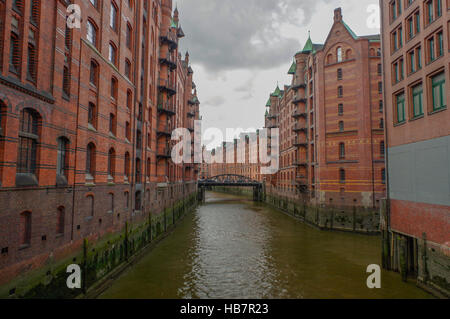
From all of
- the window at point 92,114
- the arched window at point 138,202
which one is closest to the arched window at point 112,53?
the window at point 92,114

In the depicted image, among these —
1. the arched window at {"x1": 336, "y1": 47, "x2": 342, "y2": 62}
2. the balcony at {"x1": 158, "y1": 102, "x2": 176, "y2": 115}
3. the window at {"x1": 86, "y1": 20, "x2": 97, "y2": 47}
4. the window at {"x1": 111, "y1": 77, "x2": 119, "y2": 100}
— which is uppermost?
the arched window at {"x1": 336, "y1": 47, "x2": 342, "y2": 62}

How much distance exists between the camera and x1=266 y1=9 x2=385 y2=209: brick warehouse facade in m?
26.3

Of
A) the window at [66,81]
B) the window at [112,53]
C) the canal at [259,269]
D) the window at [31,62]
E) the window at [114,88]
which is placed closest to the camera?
the window at [31,62]

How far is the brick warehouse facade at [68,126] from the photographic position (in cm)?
810

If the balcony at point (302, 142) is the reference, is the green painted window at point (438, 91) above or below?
below

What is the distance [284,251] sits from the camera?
1692cm

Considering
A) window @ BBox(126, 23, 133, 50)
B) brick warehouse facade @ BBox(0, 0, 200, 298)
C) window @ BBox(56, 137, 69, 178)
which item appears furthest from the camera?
window @ BBox(126, 23, 133, 50)

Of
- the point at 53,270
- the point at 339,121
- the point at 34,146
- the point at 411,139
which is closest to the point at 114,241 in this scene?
the point at 53,270

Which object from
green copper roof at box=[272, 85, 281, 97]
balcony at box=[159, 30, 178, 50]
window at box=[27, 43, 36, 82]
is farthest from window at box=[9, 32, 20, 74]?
green copper roof at box=[272, 85, 281, 97]

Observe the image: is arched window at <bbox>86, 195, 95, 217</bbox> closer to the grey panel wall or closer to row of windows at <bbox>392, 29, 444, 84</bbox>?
the grey panel wall

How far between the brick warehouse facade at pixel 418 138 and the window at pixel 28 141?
46.6 feet

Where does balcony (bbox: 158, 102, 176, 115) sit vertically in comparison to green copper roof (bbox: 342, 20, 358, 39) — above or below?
below

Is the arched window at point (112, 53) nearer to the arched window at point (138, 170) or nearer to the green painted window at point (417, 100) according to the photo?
the arched window at point (138, 170)

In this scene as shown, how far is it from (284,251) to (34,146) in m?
14.1
